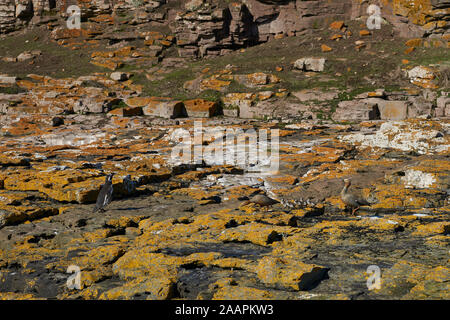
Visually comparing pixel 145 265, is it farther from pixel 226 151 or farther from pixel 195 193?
pixel 226 151

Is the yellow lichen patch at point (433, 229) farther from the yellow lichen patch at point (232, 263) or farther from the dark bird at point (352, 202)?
the yellow lichen patch at point (232, 263)

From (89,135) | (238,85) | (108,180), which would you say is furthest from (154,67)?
(108,180)

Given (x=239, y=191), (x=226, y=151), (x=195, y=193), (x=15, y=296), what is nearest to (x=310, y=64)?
(x=226, y=151)

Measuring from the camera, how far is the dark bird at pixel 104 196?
25.3 feet

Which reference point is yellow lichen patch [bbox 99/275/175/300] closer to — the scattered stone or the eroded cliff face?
the scattered stone

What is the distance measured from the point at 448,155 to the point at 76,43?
91.3ft

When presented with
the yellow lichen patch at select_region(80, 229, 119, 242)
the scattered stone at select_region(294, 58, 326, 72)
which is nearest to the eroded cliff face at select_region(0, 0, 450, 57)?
the scattered stone at select_region(294, 58, 326, 72)

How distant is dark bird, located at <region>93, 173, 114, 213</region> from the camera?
304 inches

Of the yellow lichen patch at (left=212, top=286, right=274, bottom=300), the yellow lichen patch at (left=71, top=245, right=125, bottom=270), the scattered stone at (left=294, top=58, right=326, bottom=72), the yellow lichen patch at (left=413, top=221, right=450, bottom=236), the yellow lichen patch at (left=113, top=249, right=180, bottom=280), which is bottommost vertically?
the yellow lichen patch at (left=71, top=245, right=125, bottom=270)

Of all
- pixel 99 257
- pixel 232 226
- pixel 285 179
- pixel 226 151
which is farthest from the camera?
pixel 226 151

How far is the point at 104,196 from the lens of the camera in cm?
781

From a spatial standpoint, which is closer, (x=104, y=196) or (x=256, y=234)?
(x=256, y=234)

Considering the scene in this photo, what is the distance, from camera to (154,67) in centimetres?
2577

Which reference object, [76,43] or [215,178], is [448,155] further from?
[76,43]
